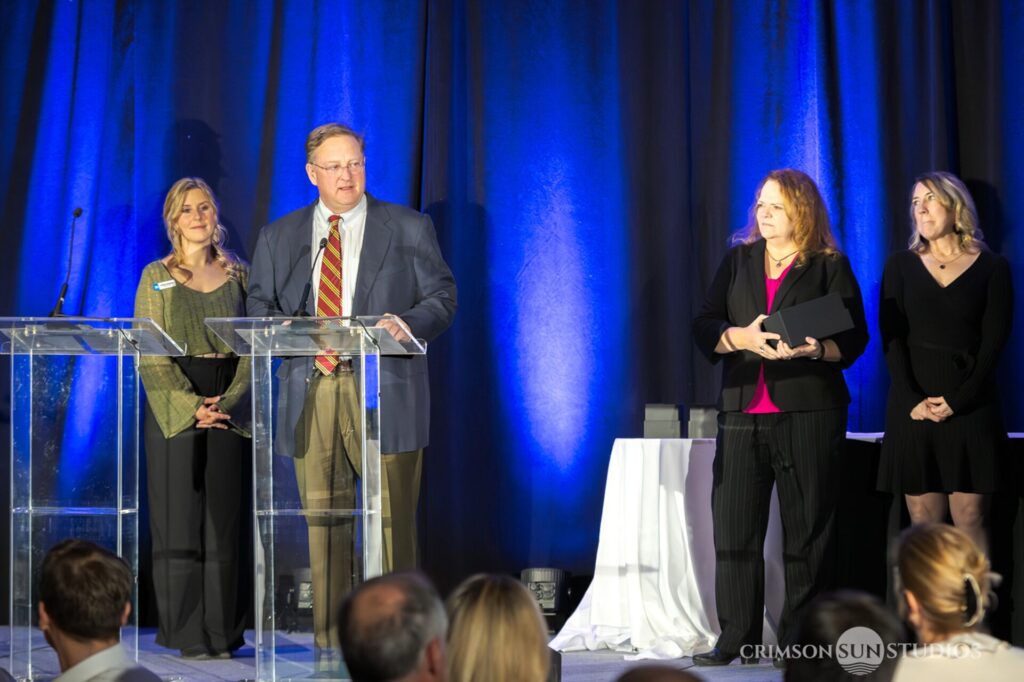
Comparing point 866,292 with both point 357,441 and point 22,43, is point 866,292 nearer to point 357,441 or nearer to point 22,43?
point 357,441

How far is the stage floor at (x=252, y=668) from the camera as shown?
14.2 ft

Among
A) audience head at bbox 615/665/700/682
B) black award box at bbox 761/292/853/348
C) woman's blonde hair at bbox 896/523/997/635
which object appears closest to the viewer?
audience head at bbox 615/665/700/682

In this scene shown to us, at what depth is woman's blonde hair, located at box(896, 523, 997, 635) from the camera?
6.97 feet

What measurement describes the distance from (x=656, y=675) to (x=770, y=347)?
9.81 ft

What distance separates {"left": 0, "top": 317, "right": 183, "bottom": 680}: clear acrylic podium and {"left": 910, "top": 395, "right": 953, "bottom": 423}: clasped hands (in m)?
2.57

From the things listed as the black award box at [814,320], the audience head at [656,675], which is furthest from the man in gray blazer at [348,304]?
the audience head at [656,675]

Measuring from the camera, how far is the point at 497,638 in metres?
1.98

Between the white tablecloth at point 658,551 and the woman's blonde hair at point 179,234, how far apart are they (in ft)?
5.71

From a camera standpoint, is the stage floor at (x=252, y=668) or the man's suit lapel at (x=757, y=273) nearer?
the stage floor at (x=252, y=668)

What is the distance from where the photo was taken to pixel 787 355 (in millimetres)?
4414

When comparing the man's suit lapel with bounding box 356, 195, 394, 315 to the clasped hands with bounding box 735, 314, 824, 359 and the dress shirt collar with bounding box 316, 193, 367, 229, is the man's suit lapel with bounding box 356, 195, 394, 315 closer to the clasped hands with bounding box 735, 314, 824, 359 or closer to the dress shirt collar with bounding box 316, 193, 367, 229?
the dress shirt collar with bounding box 316, 193, 367, 229

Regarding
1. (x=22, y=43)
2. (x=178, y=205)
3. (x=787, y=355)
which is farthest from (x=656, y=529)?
(x=22, y=43)

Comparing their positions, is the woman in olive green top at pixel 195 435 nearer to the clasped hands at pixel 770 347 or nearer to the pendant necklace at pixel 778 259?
the clasped hands at pixel 770 347

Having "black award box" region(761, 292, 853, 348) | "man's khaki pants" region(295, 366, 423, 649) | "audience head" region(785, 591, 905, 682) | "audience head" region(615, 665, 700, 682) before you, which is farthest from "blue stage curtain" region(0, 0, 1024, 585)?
"audience head" region(615, 665, 700, 682)
